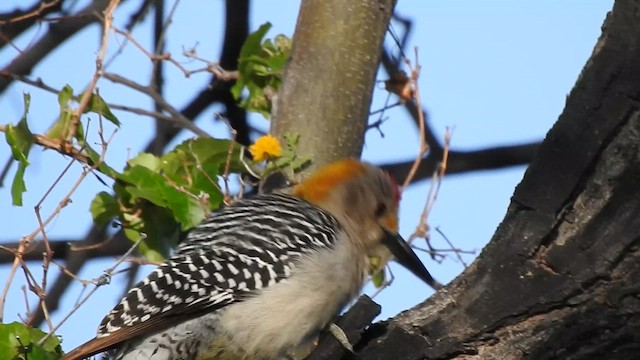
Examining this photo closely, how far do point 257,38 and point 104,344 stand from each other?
2095 millimetres

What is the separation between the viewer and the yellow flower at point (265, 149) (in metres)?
4.98

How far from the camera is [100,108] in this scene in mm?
4934

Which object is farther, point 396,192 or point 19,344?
point 396,192

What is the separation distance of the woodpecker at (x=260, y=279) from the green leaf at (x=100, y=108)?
60cm

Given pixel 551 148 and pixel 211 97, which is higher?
pixel 211 97

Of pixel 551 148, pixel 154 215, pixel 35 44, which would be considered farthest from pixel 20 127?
pixel 551 148

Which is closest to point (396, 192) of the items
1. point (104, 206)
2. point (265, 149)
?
point (265, 149)

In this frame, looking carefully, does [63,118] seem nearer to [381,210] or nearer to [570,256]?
[381,210]

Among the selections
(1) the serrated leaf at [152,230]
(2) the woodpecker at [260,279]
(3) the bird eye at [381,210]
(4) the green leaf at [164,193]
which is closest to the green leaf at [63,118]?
(4) the green leaf at [164,193]

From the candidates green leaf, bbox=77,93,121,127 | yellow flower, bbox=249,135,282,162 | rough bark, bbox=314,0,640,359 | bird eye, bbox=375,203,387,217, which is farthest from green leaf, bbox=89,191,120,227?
rough bark, bbox=314,0,640,359

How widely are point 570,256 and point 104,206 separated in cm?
236

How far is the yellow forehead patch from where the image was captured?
17.6ft

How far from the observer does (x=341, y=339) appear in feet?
12.6

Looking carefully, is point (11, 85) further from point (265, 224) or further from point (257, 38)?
point (265, 224)
